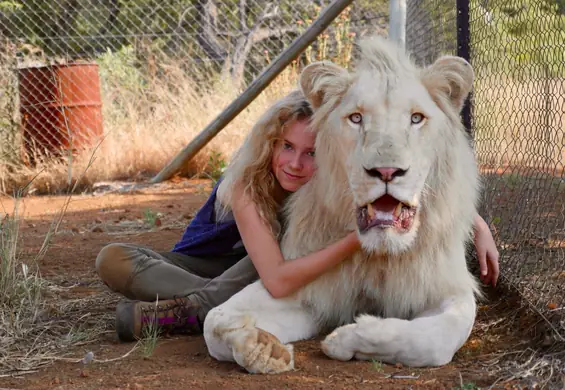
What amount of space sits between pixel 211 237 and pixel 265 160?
74 cm

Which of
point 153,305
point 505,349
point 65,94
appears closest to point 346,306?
point 505,349

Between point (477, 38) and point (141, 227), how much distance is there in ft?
11.1

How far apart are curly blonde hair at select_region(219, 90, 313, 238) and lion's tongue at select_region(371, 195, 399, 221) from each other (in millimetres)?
747

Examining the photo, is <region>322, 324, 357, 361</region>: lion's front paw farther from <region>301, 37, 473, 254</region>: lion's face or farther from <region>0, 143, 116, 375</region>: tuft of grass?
<region>0, 143, 116, 375</region>: tuft of grass

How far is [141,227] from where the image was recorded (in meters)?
6.81

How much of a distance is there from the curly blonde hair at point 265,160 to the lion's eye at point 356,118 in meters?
0.49

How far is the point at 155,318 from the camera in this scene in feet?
11.9

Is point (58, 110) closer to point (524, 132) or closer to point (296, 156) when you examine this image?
point (524, 132)

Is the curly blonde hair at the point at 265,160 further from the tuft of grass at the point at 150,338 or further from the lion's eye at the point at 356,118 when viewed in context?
the tuft of grass at the point at 150,338

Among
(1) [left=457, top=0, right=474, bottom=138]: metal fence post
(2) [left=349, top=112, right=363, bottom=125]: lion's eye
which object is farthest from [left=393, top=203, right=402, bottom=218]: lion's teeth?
(1) [left=457, top=0, right=474, bottom=138]: metal fence post

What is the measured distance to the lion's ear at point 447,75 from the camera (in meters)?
3.21

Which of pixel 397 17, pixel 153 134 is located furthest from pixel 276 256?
pixel 153 134

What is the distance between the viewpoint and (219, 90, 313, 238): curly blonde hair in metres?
3.61

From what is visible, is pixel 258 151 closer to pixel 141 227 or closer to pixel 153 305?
pixel 153 305
